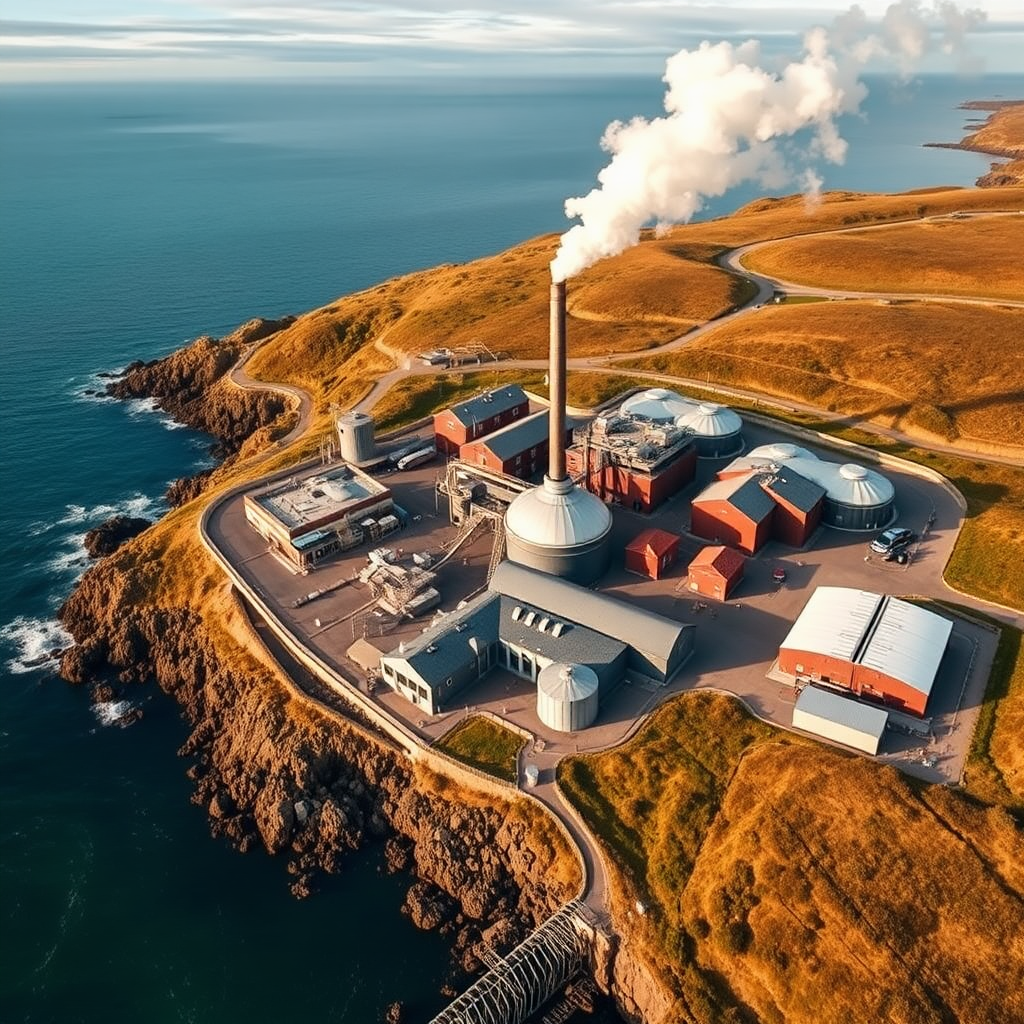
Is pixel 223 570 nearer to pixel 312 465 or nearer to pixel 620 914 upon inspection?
pixel 312 465

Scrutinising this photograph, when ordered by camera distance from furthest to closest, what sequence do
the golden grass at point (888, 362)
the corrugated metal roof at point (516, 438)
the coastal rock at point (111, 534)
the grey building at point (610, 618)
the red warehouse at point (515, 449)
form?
the golden grass at point (888, 362), the coastal rock at point (111, 534), the corrugated metal roof at point (516, 438), the red warehouse at point (515, 449), the grey building at point (610, 618)

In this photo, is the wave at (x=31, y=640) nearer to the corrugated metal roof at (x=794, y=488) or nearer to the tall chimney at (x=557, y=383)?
the tall chimney at (x=557, y=383)

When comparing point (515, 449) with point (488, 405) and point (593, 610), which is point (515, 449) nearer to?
point (488, 405)

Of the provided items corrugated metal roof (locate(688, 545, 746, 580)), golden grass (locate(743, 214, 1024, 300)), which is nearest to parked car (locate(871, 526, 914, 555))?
corrugated metal roof (locate(688, 545, 746, 580))

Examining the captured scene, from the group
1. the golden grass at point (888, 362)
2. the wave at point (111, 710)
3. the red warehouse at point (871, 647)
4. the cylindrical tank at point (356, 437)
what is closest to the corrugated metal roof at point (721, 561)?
the red warehouse at point (871, 647)

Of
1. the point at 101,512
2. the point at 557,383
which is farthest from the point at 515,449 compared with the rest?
the point at 101,512

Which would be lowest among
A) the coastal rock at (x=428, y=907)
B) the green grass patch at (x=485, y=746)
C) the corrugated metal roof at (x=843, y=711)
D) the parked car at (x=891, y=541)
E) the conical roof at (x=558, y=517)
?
the coastal rock at (x=428, y=907)

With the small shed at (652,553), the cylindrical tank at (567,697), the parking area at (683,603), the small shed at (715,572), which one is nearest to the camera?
the cylindrical tank at (567,697)
